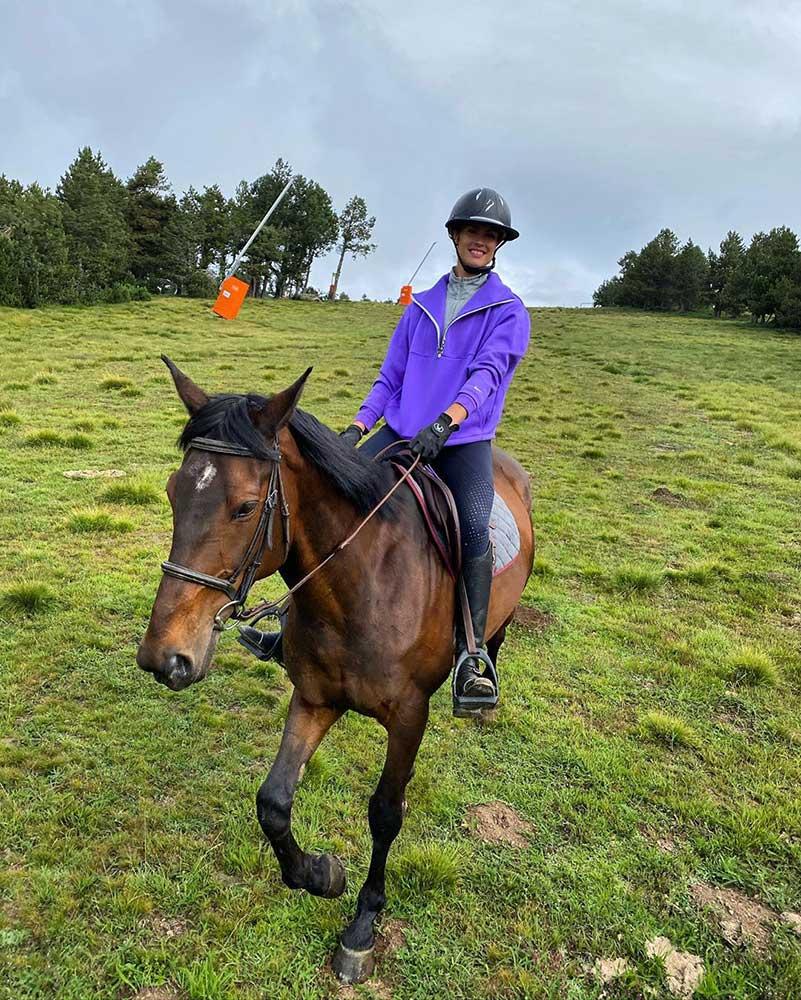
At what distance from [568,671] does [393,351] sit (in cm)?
355

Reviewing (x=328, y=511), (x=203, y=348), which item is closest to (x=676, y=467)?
(x=328, y=511)

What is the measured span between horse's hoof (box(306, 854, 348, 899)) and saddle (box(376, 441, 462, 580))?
1609mm

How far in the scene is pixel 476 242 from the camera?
388cm

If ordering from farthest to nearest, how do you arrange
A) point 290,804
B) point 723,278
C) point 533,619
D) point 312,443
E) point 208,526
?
point 723,278 → point 533,619 → point 290,804 → point 312,443 → point 208,526

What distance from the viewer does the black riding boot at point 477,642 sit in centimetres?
342

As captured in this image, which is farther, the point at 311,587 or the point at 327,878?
the point at 327,878

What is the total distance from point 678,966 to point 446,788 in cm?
159

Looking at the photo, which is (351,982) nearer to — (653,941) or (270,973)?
(270,973)

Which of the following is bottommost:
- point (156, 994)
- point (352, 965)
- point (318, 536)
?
point (156, 994)

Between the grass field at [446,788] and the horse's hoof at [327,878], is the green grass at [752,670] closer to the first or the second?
the grass field at [446,788]

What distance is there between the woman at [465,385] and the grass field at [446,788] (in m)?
1.02

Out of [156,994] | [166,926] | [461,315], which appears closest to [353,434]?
[461,315]

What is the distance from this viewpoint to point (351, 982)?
2883mm

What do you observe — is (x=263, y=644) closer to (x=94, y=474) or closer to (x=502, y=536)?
(x=502, y=536)
